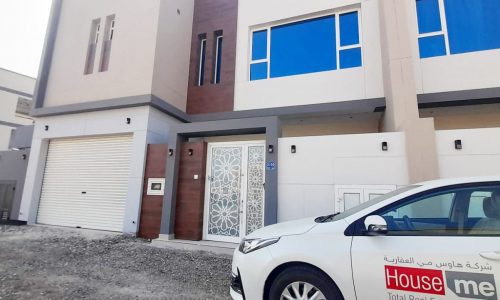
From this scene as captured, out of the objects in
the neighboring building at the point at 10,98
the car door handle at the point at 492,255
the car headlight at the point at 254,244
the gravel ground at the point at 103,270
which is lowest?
the gravel ground at the point at 103,270

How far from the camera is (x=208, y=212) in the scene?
6.93 meters

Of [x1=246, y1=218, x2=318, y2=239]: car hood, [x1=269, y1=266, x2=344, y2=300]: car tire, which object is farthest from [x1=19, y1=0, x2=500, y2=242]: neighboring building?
[x1=269, y1=266, x2=344, y2=300]: car tire

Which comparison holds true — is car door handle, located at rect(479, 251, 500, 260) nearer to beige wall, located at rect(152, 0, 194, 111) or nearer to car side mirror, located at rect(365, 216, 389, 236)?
car side mirror, located at rect(365, 216, 389, 236)

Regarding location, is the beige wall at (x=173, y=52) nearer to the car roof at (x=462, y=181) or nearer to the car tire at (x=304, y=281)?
the car tire at (x=304, y=281)

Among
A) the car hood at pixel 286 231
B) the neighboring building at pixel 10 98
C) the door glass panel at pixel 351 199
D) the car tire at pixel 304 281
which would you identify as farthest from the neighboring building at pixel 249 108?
the neighboring building at pixel 10 98

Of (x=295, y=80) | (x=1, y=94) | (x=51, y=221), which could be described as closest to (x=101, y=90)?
(x=51, y=221)

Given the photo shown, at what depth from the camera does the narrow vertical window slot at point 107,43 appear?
29.6 ft

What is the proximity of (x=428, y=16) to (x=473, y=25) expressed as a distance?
107 centimetres

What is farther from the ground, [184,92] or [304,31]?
[304,31]

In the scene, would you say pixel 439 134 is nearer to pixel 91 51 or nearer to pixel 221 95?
pixel 221 95

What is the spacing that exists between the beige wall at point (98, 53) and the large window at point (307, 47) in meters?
3.48

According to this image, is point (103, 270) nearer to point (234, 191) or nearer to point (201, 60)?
point (234, 191)

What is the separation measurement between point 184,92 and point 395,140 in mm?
7005

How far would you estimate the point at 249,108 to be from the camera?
28.0ft
